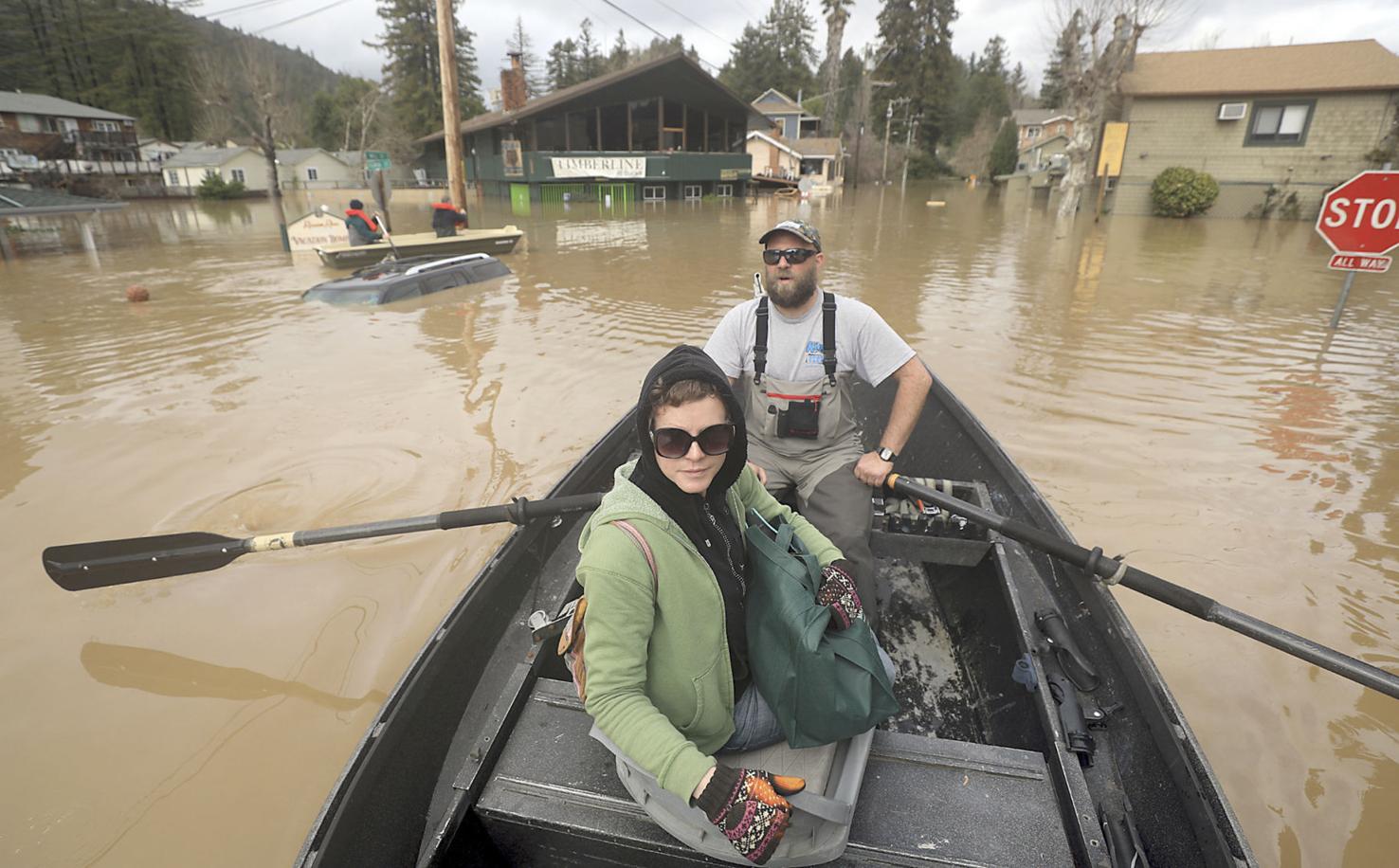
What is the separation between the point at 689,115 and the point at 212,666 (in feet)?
122

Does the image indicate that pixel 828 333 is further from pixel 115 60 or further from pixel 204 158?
pixel 115 60

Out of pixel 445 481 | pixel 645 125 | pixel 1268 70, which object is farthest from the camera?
pixel 645 125

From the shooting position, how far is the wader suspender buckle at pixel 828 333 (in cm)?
348

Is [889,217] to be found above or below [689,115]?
below

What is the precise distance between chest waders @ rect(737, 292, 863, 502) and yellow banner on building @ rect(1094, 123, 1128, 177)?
87.7ft

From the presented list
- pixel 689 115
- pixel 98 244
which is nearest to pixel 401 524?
pixel 98 244

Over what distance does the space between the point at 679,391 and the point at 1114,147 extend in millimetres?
30143

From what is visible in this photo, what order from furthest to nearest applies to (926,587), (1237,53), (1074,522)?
(1237,53)
(1074,522)
(926,587)

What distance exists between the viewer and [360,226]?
47.1ft

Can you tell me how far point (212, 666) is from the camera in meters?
3.63

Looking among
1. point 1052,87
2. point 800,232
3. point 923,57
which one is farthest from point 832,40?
point 800,232

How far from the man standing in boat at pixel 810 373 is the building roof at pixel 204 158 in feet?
186

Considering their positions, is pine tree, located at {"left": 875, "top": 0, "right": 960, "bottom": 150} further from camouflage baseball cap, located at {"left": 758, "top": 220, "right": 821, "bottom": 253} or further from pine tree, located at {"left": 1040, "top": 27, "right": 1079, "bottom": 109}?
camouflage baseball cap, located at {"left": 758, "top": 220, "right": 821, "bottom": 253}

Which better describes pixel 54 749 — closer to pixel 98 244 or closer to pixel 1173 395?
pixel 1173 395
